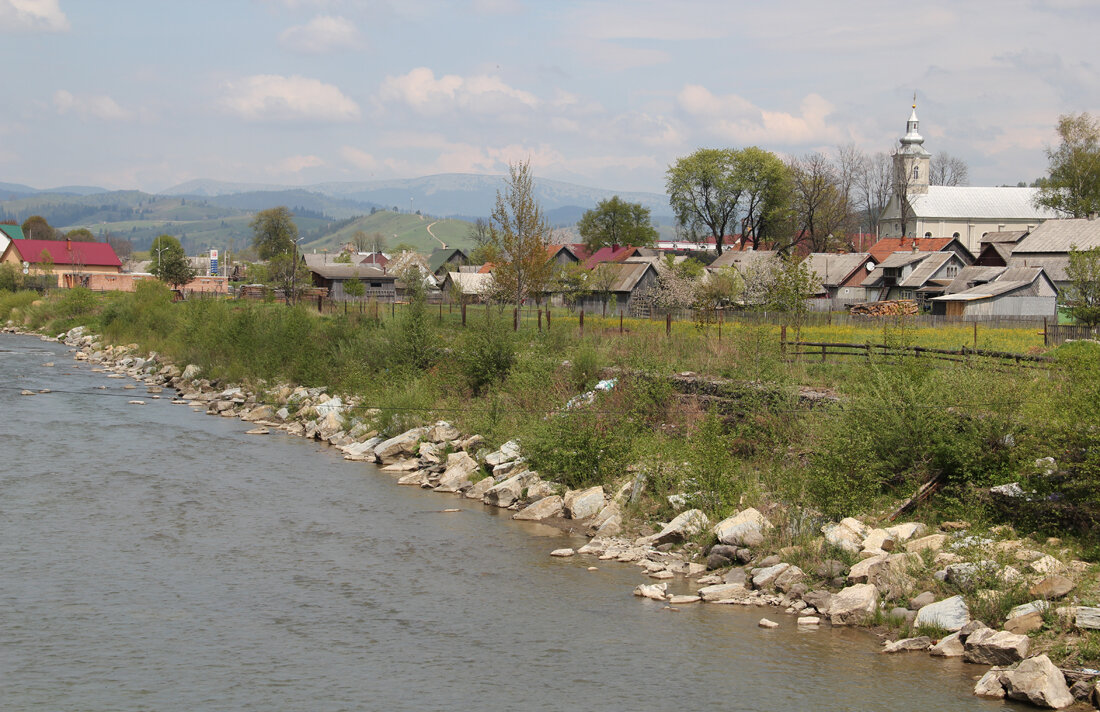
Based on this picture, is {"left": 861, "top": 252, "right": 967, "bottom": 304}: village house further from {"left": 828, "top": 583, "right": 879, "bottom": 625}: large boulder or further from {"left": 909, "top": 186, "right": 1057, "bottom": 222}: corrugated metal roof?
{"left": 828, "top": 583, "right": 879, "bottom": 625}: large boulder

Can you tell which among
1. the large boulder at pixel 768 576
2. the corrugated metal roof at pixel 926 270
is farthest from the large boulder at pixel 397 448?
the corrugated metal roof at pixel 926 270

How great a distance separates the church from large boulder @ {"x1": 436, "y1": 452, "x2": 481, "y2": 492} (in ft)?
352

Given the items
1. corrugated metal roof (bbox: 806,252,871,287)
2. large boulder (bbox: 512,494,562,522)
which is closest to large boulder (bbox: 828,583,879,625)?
large boulder (bbox: 512,494,562,522)

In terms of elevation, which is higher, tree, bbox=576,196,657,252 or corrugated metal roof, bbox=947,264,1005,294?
tree, bbox=576,196,657,252

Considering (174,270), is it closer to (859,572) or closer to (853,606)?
(859,572)

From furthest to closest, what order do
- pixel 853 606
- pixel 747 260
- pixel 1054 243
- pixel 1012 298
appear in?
1. pixel 747 260
2. pixel 1054 243
3. pixel 1012 298
4. pixel 853 606

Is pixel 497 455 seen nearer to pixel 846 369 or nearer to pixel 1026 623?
pixel 846 369

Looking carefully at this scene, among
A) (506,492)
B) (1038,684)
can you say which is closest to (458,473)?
(506,492)

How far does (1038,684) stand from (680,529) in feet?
22.5

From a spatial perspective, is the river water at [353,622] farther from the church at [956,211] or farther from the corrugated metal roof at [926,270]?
the church at [956,211]

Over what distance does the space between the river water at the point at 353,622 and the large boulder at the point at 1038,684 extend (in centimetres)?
39

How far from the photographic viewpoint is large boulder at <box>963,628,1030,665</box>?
38.1 feet

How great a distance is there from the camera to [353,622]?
13594mm

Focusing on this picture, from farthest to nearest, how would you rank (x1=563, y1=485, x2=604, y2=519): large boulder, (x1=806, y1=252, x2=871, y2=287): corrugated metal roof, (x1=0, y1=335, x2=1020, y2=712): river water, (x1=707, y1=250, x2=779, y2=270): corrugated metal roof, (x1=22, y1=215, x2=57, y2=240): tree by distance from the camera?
(x1=22, y1=215, x2=57, y2=240): tree
(x1=707, y1=250, x2=779, y2=270): corrugated metal roof
(x1=806, y1=252, x2=871, y2=287): corrugated metal roof
(x1=563, y1=485, x2=604, y2=519): large boulder
(x1=0, y1=335, x2=1020, y2=712): river water
